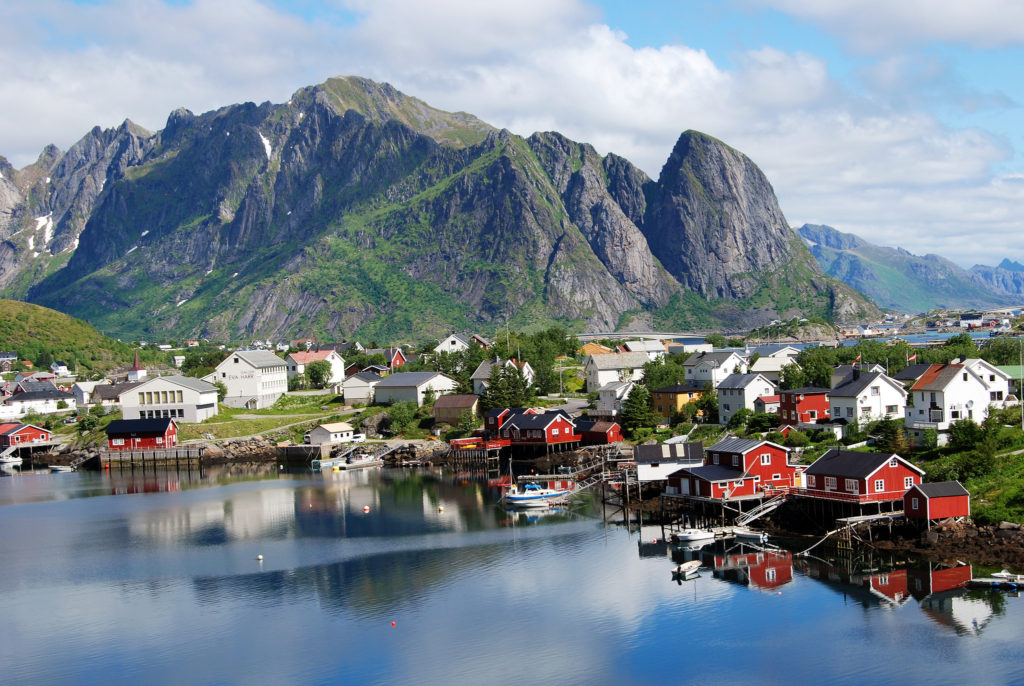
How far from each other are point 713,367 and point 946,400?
3405 cm

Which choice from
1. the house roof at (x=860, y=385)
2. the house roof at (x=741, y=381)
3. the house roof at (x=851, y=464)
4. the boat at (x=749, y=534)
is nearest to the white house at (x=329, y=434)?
the house roof at (x=741, y=381)

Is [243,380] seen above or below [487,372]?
above

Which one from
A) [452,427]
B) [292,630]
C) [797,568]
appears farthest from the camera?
[452,427]

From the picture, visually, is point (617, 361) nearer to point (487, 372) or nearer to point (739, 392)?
point (487, 372)

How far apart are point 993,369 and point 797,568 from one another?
30748 mm

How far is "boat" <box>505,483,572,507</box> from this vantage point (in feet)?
205

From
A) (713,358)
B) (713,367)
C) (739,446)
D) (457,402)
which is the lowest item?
(739,446)

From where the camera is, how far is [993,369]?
65.6m

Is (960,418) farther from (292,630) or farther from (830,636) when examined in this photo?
(292,630)

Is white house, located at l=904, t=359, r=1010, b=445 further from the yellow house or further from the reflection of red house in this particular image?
the yellow house

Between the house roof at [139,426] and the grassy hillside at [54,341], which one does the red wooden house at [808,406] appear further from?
the grassy hillside at [54,341]

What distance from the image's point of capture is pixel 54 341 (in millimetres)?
168250

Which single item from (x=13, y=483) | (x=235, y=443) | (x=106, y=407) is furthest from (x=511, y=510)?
(x=106, y=407)

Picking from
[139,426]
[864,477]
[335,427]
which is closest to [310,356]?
[139,426]
